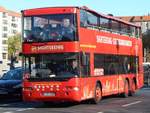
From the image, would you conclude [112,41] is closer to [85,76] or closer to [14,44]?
[85,76]

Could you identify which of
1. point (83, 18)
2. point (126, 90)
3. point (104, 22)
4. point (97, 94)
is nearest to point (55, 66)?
point (83, 18)

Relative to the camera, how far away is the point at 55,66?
63.0 ft

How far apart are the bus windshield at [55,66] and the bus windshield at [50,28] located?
24.9 inches

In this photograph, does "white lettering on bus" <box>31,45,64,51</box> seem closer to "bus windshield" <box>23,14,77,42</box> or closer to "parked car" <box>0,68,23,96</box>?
"bus windshield" <box>23,14,77,42</box>

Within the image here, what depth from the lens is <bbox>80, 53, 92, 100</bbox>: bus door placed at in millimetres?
19531

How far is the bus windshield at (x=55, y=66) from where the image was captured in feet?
62.7

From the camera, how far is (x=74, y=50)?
1911 centimetres

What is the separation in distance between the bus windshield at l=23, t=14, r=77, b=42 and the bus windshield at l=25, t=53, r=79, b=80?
2.08 ft

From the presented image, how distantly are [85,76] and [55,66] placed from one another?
1379mm

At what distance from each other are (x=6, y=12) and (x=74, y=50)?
166 meters

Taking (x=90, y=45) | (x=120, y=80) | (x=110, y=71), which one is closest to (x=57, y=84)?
(x=90, y=45)

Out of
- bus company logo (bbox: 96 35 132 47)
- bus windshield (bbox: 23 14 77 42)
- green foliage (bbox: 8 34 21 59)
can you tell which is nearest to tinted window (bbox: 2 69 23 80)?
bus company logo (bbox: 96 35 132 47)

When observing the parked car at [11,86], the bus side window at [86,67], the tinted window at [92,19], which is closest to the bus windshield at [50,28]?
the bus side window at [86,67]

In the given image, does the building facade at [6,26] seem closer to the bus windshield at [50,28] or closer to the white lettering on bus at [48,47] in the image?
the bus windshield at [50,28]
